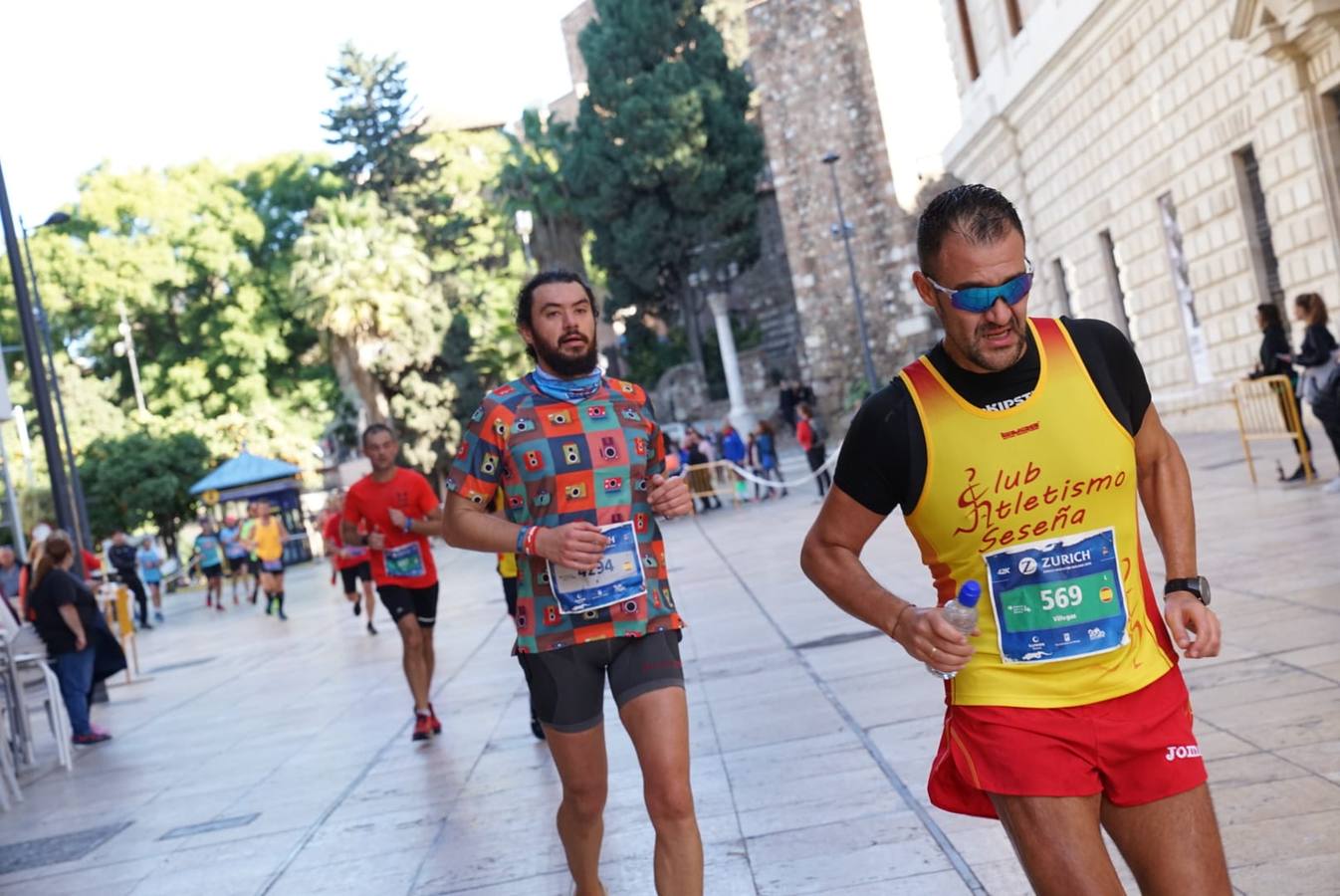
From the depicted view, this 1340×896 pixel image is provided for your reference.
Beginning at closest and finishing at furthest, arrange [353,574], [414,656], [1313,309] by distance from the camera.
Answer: [414,656]
[1313,309]
[353,574]

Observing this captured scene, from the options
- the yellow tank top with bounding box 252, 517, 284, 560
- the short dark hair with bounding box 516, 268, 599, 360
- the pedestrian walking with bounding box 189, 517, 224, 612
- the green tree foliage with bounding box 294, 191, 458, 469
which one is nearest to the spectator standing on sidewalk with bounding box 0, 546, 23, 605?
the yellow tank top with bounding box 252, 517, 284, 560

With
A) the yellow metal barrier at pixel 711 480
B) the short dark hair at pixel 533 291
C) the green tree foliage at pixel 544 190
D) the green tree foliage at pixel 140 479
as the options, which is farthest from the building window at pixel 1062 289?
the green tree foliage at pixel 140 479

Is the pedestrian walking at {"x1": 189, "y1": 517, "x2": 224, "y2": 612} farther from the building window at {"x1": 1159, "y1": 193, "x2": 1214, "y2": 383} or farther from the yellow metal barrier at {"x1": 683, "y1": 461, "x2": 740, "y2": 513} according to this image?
the building window at {"x1": 1159, "y1": 193, "x2": 1214, "y2": 383}

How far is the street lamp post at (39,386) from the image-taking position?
16.9m

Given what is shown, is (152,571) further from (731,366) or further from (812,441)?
(731,366)

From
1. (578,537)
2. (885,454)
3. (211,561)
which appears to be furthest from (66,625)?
(211,561)

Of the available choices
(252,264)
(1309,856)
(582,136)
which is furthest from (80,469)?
(1309,856)

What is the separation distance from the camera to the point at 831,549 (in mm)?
3523

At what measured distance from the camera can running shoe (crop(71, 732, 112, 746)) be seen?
13.2 m

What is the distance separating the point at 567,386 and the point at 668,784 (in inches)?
49.7

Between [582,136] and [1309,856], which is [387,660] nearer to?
[1309,856]

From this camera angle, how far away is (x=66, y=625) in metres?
13.1

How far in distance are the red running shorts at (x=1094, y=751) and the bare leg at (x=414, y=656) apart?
7.01m

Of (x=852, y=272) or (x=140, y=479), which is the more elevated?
(x=852, y=272)
